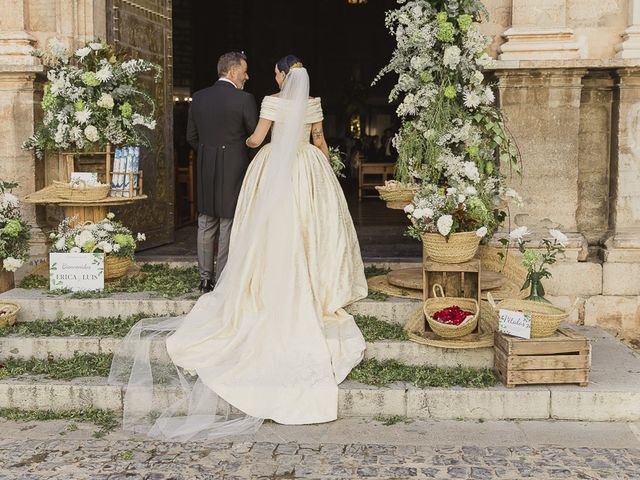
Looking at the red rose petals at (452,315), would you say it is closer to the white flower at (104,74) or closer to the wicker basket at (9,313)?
the wicker basket at (9,313)

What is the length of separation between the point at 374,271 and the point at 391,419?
2.56 m

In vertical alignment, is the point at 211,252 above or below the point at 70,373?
above

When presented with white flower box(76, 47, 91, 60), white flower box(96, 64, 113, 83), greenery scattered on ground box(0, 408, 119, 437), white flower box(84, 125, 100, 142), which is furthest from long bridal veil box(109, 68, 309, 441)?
white flower box(76, 47, 91, 60)

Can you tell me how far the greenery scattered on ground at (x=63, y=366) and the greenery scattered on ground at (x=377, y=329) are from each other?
70.6 inches

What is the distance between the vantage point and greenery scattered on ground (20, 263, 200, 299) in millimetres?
6801

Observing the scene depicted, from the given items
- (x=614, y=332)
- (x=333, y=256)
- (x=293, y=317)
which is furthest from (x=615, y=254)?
(x=293, y=317)

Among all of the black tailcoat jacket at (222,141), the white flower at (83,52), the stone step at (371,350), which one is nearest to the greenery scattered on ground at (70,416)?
the stone step at (371,350)

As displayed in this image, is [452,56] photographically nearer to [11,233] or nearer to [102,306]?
[102,306]

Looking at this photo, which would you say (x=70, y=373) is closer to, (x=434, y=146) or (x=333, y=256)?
(x=333, y=256)

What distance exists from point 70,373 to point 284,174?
199cm

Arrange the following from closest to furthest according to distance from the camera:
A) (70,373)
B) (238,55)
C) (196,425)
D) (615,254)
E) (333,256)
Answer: (196,425) → (70,373) → (333,256) → (238,55) → (615,254)

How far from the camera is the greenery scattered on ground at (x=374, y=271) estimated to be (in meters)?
7.55

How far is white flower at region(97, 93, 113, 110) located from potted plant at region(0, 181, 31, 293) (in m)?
0.97

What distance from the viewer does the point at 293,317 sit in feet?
19.1
